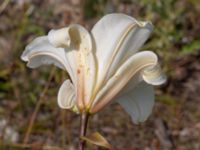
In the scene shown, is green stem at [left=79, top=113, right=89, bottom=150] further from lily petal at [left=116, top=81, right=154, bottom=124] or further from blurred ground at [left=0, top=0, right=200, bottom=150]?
blurred ground at [left=0, top=0, right=200, bottom=150]

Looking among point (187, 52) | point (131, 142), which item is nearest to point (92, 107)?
point (131, 142)

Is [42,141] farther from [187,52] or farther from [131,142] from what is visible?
[187,52]

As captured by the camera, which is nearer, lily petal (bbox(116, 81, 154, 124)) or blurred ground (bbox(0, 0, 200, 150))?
lily petal (bbox(116, 81, 154, 124))

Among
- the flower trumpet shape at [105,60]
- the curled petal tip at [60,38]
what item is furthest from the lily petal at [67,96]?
the curled petal tip at [60,38]

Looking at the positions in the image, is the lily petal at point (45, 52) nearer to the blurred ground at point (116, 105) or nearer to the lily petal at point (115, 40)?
the lily petal at point (115, 40)

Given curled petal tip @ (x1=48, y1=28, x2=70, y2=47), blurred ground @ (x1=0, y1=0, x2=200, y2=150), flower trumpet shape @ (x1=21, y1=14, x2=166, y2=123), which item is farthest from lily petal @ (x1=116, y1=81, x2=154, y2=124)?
blurred ground @ (x1=0, y1=0, x2=200, y2=150)

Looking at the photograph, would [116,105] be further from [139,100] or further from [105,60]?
[105,60]
